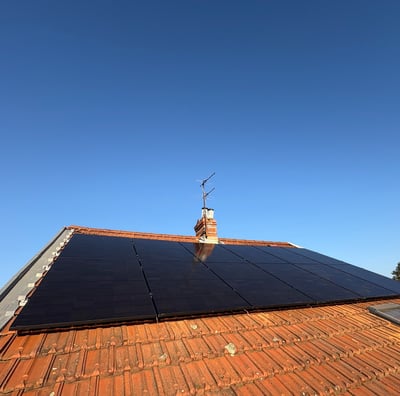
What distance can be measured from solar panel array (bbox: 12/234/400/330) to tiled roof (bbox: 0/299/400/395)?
→ 229 mm

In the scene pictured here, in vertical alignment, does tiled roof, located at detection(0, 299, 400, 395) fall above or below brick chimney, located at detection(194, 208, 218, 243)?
below

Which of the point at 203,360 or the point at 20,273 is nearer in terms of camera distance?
the point at 203,360

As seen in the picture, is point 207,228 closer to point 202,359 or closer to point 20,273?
point 20,273

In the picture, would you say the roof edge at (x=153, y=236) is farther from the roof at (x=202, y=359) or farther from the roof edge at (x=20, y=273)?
the roof at (x=202, y=359)

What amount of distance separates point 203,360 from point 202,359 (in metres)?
0.02

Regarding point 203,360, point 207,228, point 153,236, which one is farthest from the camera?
point 207,228

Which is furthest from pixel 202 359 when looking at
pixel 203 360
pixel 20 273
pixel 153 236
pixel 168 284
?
pixel 153 236

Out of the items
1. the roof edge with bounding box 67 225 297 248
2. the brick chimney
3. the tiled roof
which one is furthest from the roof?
the brick chimney

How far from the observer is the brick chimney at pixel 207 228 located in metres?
11.6

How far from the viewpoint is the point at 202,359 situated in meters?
3.18

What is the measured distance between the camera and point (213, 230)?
11836 millimetres

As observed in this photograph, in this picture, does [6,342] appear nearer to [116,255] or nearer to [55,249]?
[116,255]

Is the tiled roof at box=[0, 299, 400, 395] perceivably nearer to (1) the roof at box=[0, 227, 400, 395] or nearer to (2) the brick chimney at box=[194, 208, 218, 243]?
(1) the roof at box=[0, 227, 400, 395]

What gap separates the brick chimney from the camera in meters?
11.6
